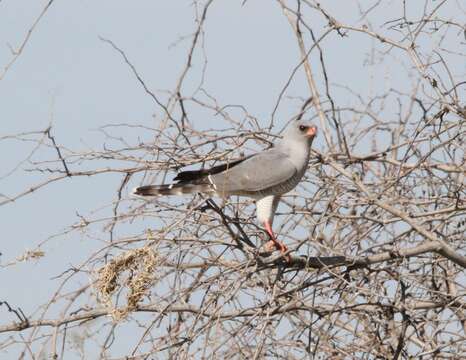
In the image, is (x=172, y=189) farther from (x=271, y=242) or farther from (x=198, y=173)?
(x=271, y=242)

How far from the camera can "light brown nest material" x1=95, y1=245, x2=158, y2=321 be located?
4398mm

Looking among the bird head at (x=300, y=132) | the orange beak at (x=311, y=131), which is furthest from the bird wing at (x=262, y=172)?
the orange beak at (x=311, y=131)

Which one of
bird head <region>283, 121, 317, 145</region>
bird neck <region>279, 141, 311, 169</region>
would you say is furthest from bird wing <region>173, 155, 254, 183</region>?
bird head <region>283, 121, 317, 145</region>

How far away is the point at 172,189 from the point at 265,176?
635mm

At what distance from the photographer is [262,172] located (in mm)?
5758

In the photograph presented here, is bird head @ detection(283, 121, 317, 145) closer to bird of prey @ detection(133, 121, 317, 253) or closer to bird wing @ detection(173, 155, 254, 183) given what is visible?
bird of prey @ detection(133, 121, 317, 253)

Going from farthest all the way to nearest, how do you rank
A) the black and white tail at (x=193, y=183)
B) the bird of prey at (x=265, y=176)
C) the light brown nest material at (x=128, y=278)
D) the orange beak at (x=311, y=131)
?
the orange beak at (x=311, y=131)
the bird of prey at (x=265, y=176)
the black and white tail at (x=193, y=183)
the light brown nest material at (x=128, y=278)

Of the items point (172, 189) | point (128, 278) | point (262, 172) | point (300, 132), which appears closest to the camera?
point (128, 278)

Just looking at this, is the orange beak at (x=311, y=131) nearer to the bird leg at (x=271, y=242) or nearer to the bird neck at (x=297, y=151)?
the bird neck at (x=297, y=151)

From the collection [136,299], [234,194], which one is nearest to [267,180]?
[234,194]

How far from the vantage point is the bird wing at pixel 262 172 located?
226 inches

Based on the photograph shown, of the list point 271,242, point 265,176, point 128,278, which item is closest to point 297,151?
point 265,176

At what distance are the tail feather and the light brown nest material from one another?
57cm

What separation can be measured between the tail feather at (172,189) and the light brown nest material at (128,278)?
57cm
